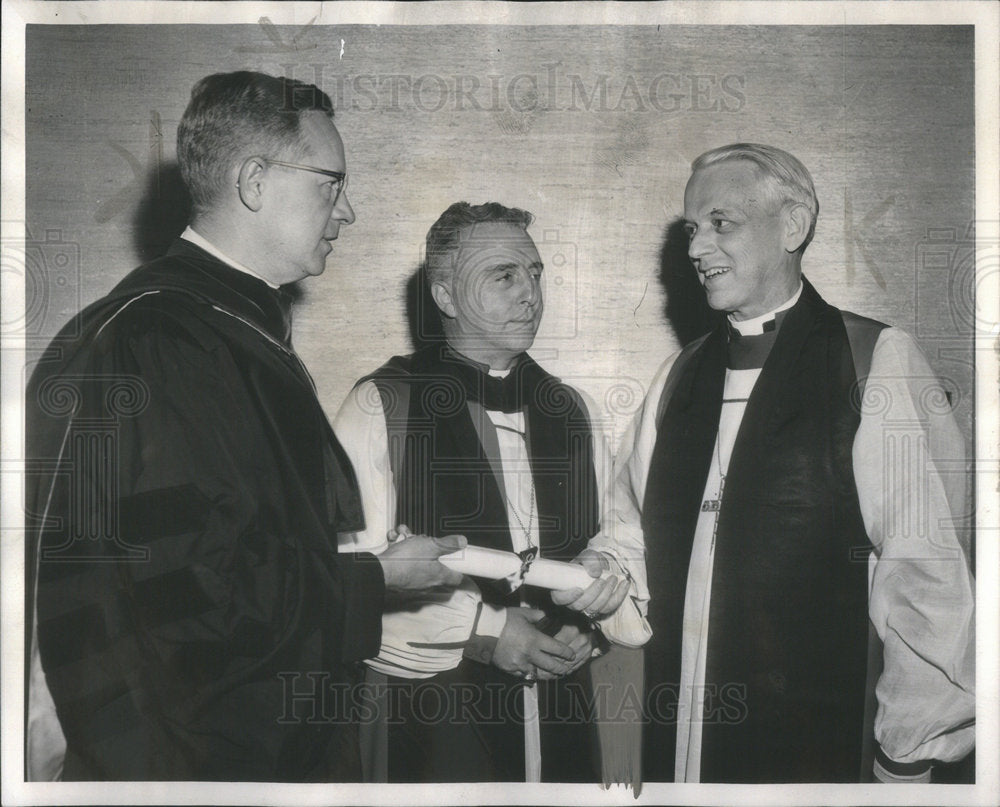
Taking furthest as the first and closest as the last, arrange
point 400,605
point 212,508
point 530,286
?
point 530,286, point 400,605, point 212,508

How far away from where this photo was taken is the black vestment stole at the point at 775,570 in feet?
9.08

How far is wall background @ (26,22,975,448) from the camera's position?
2.88 meters

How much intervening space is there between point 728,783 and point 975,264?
1.78 metres

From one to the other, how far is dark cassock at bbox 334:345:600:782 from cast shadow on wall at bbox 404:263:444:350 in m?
0.04

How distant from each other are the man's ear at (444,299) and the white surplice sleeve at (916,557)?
1.28 metres

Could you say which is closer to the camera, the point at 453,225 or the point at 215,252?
the point at 215,252

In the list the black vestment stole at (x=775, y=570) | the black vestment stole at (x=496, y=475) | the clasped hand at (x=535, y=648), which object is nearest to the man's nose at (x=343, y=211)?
the black vestment stole at (x=496, y=475)

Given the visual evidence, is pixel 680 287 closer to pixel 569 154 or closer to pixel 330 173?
pixel 569 154

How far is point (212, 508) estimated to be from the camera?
8.70 ft

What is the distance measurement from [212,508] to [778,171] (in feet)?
6.49

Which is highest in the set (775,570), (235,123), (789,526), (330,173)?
(235,123)

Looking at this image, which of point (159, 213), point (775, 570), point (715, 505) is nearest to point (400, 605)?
point (715, 505)

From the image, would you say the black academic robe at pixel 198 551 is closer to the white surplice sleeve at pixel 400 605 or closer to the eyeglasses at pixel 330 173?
the white surplice sleeve at pixel 400 605

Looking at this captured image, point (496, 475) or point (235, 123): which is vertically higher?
point (235, 123)
